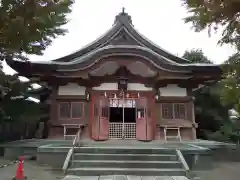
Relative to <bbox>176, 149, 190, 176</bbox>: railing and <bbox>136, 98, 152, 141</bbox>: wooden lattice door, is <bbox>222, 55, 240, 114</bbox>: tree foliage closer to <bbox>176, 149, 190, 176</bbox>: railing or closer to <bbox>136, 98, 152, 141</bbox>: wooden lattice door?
<bbox>176, 149, 190, 176</bbox>: railing

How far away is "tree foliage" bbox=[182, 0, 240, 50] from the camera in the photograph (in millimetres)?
5641

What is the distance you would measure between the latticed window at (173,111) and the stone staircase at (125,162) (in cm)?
480

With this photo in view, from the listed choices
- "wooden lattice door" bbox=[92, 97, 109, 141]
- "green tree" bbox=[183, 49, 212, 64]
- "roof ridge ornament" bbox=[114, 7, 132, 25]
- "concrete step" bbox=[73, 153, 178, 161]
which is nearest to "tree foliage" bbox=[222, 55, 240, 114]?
"concrete step" bbox=[73, 153, 178, 161]

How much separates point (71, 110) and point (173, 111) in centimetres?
549

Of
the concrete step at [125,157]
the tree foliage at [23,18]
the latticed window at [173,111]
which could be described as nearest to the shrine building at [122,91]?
the latticed window at [173,111]

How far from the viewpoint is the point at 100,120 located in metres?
13.6

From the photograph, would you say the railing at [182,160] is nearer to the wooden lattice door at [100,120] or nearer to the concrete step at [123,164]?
the concrete step at [123,164]

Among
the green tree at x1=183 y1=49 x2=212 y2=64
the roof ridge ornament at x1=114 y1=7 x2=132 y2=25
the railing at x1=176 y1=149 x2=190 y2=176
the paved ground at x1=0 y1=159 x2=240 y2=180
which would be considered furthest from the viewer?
A: the green tree at x1=183 y1=49 x2=212 y2=64

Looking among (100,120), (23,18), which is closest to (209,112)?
(100,120)

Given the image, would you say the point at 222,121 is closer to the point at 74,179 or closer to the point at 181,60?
the point at 181,60

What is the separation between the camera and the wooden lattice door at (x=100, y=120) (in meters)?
13.5

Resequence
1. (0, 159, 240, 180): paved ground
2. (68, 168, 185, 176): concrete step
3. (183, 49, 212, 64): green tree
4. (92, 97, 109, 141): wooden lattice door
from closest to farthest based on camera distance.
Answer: (0, 159, 240, 180): paved ground < (68, 168, 185, 176): concrete step < (92, 97, 109, 141): wooden lattice door < (183, 49, 212, 64): green tree

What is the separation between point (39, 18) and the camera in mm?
6348

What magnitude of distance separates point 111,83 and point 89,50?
3006mm
